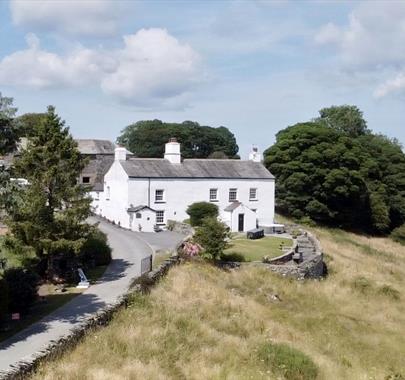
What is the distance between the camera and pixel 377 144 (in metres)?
71.4

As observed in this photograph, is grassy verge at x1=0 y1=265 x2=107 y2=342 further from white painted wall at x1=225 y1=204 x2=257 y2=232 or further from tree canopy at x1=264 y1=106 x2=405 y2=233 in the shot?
tree canopy at x1=264 y1=106 x2=405 y2=233

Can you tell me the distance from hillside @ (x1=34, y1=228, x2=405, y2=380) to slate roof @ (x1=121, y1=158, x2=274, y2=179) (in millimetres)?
18498

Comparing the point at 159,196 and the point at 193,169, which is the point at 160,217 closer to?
the point at 159,196

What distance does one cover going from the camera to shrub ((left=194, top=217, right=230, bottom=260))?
95.9 ft

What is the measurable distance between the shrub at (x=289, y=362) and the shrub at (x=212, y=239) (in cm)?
1246

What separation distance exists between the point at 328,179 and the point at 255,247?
76.9ft

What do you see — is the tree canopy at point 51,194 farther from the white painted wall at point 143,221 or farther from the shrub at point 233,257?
the white painted wall at point 143,221

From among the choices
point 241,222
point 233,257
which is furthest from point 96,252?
point 241,222

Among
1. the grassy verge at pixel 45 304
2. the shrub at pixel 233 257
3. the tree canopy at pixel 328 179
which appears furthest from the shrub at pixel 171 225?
the grassy verge at pixel 45 304

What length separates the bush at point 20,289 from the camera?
18656mm

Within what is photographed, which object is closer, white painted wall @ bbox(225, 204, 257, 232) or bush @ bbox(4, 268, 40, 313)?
bush @ bbox(4, 268, 40, 313)

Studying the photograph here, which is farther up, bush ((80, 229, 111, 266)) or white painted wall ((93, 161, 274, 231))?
white painted wall ((93, 161, 274, 231))

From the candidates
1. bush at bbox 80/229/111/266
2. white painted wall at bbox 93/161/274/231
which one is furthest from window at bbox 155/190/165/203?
bush at bbox 80/229/111/266

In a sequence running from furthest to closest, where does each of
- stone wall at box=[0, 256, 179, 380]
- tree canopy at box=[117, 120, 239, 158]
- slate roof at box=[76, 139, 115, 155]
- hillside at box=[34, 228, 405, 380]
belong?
1. tree canopy at box=[117, 120, 239, 158]
2. slate roof at box=[76, 139, 115, 155]
3. hillside at box=[34, 228, 405, 380]
4. stone wall at box=[0, 256, 179, 380]
